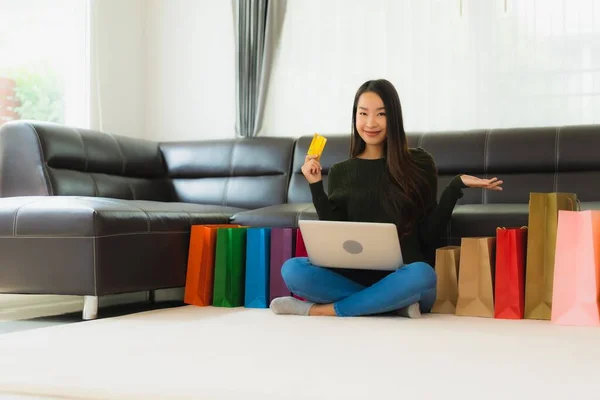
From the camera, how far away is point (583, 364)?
188cm

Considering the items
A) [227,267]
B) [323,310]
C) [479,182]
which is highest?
[479,182]

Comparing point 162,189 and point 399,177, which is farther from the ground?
point 399,177

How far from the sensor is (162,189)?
4.39m

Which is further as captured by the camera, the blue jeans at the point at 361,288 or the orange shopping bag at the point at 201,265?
the orange shopping bag at the point at 201,265

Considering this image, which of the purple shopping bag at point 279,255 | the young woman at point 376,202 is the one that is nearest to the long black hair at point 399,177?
the young woman at point 376,202

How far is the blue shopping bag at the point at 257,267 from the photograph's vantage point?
3.24 metres

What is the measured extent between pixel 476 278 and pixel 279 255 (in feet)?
2.79

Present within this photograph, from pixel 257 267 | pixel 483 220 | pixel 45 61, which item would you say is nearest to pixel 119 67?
pixel 45 61

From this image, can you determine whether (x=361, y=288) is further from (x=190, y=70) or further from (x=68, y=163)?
(x=190, y=70)

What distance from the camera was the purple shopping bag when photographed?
3.23 meters

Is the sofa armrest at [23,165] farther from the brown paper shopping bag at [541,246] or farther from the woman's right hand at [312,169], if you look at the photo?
the brown paper shopping bag at [541,246]

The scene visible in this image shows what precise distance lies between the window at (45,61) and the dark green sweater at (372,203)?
2.06m

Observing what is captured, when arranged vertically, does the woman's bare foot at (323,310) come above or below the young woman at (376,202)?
below

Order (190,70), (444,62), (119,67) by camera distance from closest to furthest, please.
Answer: (444,62)
(119,67)
(190,70)
